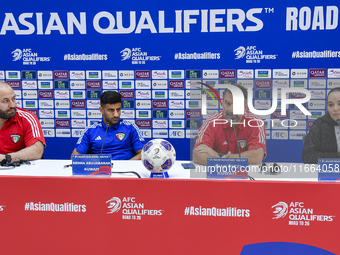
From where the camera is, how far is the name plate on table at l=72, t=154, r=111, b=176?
3.86 ft

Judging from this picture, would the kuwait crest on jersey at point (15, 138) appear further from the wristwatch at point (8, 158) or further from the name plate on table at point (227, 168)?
the name plate on table at point (227, 168)

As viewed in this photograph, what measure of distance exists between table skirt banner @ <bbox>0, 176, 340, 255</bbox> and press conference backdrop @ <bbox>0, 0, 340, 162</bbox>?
1.99 metres

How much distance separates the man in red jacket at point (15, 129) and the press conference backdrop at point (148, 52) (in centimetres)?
119

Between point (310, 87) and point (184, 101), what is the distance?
2.13 metres

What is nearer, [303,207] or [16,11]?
[303,207]

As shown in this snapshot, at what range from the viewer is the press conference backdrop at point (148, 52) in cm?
282

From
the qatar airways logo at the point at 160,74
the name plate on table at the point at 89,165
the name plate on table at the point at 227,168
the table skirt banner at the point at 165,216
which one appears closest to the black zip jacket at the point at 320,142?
the table skirt banner at the point at 165,216

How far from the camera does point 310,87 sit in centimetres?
102

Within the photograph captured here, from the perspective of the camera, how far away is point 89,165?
118 cm

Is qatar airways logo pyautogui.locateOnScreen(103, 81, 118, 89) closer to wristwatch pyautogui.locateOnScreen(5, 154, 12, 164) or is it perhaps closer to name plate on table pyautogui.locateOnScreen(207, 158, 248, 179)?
wristwatch pyautogui.locateOnScreen(5, 154, 12, 164)

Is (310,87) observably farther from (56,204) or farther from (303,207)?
(56,204)

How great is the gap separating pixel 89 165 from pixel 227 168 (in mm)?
609

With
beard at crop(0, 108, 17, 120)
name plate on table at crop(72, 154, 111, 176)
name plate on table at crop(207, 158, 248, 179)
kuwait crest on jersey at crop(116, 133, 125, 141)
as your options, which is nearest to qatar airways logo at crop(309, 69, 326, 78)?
kuwait crest on jersey at crop(116, 133, 125, 141)

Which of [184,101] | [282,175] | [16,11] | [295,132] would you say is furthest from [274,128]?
[16,11]
